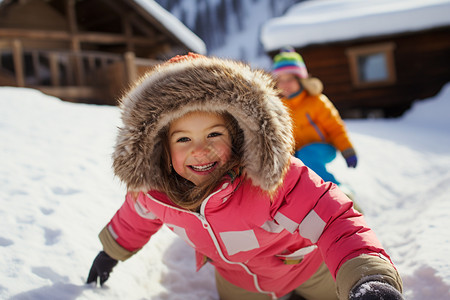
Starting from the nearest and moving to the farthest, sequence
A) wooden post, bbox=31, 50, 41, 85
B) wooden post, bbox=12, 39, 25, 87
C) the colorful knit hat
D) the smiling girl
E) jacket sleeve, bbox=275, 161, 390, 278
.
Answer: jacket sleeve, bbox=275, 161, 390, 278 → the smiling girl → the colorful knit hat → wooden post, bbox=12, 39, 25, 87 → wooden post, bbox=31, 50, 41, 85

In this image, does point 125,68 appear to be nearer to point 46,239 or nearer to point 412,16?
point 46,239

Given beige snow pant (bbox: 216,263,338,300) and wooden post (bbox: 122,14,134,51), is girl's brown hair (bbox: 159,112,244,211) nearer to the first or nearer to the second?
beige snow pant (bbox: 216,263,338,300)

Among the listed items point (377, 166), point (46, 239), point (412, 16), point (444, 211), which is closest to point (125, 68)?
point (377, 166)

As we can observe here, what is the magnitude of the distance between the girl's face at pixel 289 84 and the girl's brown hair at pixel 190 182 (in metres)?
1.64

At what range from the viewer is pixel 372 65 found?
10234mm

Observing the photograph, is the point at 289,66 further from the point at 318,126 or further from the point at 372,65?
the point at 372,65

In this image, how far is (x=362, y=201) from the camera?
335 centimetres

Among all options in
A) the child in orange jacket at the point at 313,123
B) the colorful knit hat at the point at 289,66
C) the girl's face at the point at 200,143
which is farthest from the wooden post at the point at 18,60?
the girl's face at the point at 200,143

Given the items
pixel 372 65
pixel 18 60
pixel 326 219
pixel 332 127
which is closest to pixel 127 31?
pixel 18 60

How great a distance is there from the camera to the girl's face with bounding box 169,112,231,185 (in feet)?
4.79

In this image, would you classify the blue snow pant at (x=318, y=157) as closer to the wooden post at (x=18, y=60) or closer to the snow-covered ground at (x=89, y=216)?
the snow-covered ground at (x=89, y=216)

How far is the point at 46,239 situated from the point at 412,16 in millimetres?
10451

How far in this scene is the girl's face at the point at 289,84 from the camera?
3113 mm

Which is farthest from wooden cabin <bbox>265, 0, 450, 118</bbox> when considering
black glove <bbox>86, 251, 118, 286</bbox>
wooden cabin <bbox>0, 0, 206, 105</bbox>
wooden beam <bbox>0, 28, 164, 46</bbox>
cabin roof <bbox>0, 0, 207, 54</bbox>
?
black glove <bbox>86, 251, 118, 286</bbox>
